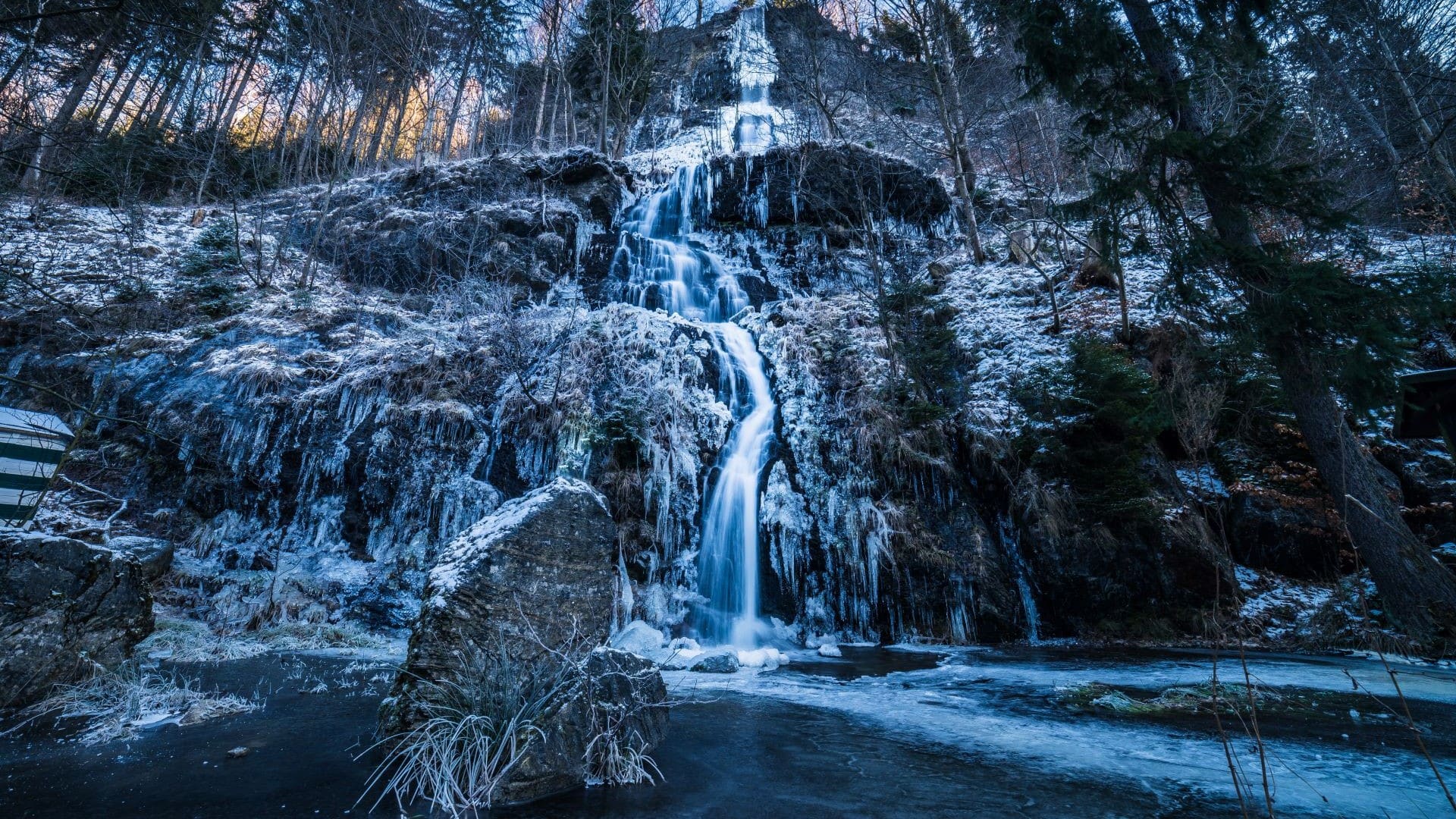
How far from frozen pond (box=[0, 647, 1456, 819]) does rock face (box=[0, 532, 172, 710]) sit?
0.74 meters

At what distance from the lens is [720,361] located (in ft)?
41.7

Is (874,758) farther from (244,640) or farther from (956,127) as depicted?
(956,127)

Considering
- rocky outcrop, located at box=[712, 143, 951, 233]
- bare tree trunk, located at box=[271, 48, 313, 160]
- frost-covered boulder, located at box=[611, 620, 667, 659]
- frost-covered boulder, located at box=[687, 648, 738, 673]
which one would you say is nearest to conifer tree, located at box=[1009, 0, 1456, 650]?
frost-covered boulder, located at box=[687, 648, 738, 673]

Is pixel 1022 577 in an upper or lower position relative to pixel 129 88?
lower

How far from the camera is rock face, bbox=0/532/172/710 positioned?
4.32 m

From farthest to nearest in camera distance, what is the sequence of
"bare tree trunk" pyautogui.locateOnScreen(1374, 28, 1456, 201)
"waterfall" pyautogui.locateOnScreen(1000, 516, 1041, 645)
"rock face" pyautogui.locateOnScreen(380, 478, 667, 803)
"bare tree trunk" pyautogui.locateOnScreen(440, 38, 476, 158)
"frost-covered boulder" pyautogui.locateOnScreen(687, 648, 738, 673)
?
"bare tree trunk" pyautogui.locateOnScreen(440, 38, 476, 158) → "bare tree trunk" pyautogui.locateOnScreen(1374, 28, 1456, 201) → "waterfall" pyautogui.locateOnScreen(1000, 516, 1041, 645) → "frost-covered boulder" pyautogui.locateOnScreen(687, 648, 738, 673) → "rock face" pyautogui.locateOnScreen(380, 478, 667, 803)

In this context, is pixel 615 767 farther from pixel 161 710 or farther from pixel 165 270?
pixel 165 270

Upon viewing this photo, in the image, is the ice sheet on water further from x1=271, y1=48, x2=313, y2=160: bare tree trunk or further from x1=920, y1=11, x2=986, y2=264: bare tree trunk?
x1=271, y1=48, x2=313, y2=160: bare tree trunk

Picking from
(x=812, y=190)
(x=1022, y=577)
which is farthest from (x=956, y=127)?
(x=1022, y=577)

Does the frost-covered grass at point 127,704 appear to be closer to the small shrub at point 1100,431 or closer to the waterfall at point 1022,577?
the waterfall at point 1022,577

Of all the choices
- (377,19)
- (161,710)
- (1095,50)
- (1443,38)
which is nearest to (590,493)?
→ (161,710)

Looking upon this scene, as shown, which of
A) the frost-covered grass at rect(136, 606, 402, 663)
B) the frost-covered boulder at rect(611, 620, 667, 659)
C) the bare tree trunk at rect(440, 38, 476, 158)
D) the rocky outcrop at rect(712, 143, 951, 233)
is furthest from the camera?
the bare tree trunk at rect(440, 38, 476, 158)

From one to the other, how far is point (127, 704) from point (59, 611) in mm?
1007

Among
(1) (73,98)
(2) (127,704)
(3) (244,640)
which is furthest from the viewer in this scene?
(1) (73,98)
